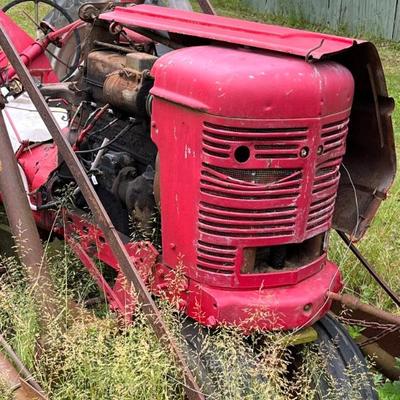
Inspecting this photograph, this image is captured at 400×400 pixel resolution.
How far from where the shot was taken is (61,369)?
2.85m

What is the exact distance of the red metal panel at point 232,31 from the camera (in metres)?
2.69

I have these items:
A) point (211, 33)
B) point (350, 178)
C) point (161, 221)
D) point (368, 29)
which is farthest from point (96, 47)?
point (368, 29)

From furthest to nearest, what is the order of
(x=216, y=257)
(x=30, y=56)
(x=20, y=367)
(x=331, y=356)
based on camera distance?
1. (x=30, y=56)
2. (x=331, y=356)
3. (x=20, y=367)
4. (x=216, y=257)

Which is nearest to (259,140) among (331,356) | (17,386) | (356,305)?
(356,305)

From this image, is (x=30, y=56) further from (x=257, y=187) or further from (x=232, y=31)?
(x=257, y=187)

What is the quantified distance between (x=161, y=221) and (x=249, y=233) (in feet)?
1.31

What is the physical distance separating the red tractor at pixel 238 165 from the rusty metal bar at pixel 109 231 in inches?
5.4

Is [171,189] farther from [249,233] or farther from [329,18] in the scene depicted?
[329,18]

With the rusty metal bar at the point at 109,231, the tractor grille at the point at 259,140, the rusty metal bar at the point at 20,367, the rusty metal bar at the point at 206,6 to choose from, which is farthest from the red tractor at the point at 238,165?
the rusty metal bar at the point at 206,6

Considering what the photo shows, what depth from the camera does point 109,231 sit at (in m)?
2.80

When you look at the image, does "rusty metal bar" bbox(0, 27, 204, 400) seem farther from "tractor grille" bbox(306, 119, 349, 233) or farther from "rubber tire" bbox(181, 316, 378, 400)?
"tractor grille" bbox(306, 119, 349, 233)

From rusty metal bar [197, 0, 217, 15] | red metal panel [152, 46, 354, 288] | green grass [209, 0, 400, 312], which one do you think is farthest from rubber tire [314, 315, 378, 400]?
rusty metal bar [197, 0, 217, 15]

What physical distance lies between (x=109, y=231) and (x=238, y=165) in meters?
0.55

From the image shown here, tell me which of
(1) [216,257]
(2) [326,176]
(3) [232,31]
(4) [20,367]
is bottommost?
(4) [20,367]
